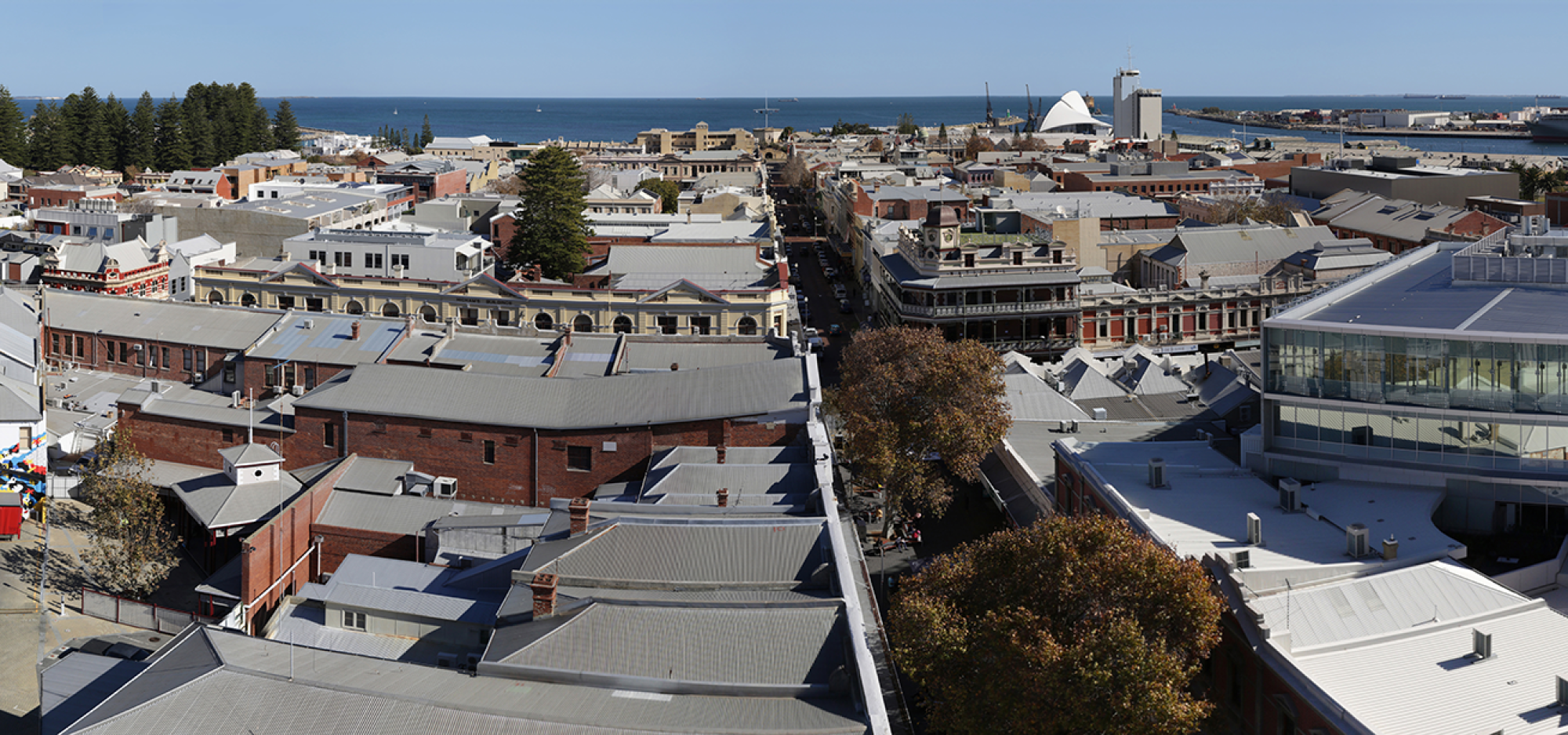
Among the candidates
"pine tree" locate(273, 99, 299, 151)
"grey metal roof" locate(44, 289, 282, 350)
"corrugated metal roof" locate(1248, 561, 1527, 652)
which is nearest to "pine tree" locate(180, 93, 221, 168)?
"pine tree" locate(273, 99, 299, 151)

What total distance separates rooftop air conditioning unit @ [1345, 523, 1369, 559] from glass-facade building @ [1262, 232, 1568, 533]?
4952 mm

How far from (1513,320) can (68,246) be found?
6675 centimetres

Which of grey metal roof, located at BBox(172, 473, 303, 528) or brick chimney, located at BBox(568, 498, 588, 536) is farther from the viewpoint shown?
grey metal roof, located at BBox(172, 473, 303, 528)

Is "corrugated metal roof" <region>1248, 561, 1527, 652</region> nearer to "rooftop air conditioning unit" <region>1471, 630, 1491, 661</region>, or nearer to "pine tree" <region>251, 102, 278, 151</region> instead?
"rooftop air conditioning unit" <region>1471, 630, 1491, 661</region>

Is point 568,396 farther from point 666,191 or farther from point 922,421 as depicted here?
point 666,191

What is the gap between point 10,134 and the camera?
419 ft

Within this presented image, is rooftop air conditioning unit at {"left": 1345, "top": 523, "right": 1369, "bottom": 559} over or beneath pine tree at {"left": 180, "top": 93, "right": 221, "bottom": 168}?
beneath

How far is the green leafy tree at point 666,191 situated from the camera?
378 ft

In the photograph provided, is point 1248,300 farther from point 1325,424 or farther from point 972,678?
point 972,678

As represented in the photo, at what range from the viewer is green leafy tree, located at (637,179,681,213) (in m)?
115

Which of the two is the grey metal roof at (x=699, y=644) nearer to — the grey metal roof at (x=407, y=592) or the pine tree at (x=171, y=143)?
the grey metal roof at (x=407, y=592)

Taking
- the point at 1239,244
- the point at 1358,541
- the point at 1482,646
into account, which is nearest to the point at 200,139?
the point at 1239,244

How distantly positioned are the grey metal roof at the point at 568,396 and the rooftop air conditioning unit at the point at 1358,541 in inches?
662

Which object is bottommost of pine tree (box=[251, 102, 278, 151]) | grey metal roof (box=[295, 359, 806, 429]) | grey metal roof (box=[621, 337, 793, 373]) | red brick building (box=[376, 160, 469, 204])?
grey metal roof (box=[295, 359, 806, 429])
